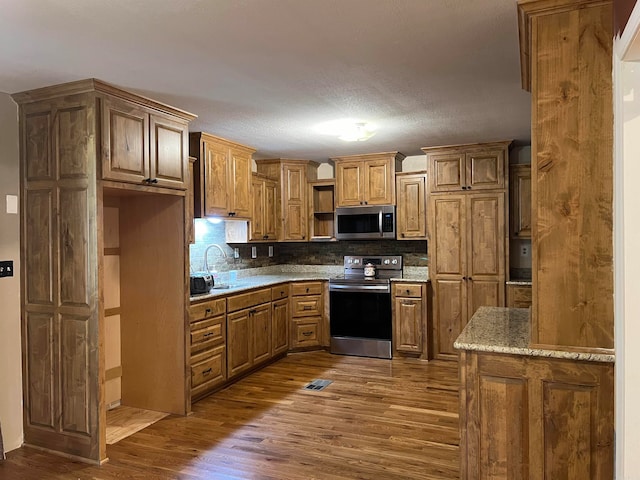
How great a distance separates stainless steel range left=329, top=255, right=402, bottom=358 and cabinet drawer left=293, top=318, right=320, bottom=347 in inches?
7.8

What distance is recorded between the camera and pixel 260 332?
15.8 feet

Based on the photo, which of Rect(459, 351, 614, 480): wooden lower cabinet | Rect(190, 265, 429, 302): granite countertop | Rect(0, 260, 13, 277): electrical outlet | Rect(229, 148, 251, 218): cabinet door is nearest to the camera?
Rect(459, 351, 614, 480): wooden lower cabinet

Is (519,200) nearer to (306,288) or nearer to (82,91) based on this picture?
(306,288)

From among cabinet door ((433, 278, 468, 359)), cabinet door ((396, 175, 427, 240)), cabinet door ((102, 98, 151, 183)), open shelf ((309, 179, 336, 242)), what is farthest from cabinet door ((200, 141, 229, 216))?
cabinet door ((433, 278, 468, 359))

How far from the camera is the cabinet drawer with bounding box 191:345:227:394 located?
3826 millimetres

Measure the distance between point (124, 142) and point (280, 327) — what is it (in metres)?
2.85

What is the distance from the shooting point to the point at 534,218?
2.04 metres

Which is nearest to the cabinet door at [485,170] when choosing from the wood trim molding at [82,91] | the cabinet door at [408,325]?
the cabinet door at [408,325]

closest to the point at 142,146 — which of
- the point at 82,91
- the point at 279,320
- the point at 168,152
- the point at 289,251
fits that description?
the point at 168,152

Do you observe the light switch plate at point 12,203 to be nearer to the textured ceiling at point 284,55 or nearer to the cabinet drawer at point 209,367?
the textured ceiling at point 284,55

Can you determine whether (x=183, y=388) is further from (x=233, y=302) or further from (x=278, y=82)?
(x=278, y=82)

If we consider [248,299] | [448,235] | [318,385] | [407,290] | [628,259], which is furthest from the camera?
[407,290]

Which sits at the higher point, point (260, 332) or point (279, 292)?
point (279, 292)

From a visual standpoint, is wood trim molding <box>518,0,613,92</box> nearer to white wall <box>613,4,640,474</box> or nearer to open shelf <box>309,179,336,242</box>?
white wall <box>613,4,640,474</box>
